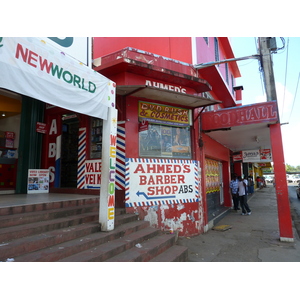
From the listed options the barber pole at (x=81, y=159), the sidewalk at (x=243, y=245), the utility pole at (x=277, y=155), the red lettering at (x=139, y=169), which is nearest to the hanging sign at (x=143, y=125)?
the red lettering at (x=139, y=169)

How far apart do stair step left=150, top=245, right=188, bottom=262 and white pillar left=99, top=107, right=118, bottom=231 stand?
1194mm

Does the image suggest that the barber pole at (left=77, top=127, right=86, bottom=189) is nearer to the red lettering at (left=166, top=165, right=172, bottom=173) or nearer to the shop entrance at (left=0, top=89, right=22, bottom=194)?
the shop entrance at (left=0, top=89, right=22, bottom=194)

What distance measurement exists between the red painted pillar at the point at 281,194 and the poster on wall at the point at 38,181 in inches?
294

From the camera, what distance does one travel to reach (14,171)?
7980 mm

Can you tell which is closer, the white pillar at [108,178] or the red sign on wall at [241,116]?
the white pillar at [108,178]

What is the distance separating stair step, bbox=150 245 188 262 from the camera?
467cm

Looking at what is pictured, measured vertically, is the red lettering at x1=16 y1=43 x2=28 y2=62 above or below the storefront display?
above

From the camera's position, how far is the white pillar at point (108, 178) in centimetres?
503

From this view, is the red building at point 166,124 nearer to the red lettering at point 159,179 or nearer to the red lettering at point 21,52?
the red lettering at point 159,179

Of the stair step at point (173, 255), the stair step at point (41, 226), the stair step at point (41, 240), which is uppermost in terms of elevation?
the stair step at point (41, 226)

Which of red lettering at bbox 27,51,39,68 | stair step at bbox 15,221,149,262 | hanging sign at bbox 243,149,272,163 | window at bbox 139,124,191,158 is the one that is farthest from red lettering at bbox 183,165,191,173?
hanging sign at bbox 243,149,272,163

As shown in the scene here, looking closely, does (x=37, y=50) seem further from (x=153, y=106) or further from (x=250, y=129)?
(x=250, y=129)

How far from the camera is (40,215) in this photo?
459cm

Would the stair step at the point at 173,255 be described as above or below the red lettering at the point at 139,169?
below
